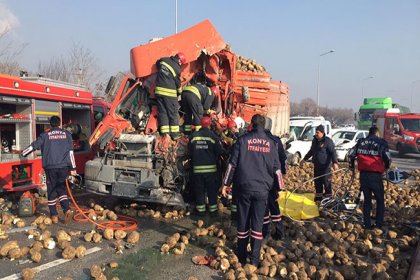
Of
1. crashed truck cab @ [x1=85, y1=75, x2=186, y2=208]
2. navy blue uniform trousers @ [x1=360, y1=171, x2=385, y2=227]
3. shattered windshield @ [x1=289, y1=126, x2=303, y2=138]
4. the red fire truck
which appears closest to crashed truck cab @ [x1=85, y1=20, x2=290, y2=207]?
crashed truck cab @ [x1=85, y1=75, x2=186, y2=208]

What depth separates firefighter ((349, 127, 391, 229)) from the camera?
6094 millimetres

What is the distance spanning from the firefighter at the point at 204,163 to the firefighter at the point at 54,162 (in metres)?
2.16

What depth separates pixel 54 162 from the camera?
6336 millimetres

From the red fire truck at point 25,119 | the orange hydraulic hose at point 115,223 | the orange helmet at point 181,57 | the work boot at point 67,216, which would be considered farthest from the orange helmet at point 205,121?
the work boot at point 67,216

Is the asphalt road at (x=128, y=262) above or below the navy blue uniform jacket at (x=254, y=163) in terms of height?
below

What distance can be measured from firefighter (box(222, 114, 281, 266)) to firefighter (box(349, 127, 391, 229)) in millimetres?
2276

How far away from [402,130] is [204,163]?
1778 cm

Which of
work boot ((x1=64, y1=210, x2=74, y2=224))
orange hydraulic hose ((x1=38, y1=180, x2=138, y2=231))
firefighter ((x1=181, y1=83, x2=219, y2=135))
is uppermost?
firefighter ((x1=181, y1=83, x2=219, y2=135))

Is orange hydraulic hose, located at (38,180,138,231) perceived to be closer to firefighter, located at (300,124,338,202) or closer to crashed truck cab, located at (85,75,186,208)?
crashed truck cab, located at (85,75,186,208)

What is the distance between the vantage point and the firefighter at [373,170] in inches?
240

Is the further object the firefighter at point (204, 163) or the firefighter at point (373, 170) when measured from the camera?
the firefighter at point (204, 163)

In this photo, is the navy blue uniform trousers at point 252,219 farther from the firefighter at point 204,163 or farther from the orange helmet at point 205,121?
the orange helmet at point 205,121

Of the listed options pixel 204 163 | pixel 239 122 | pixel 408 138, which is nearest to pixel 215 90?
pixel 239 122

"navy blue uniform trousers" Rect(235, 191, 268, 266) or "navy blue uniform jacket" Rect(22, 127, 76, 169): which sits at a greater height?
"navy blue uniform jacket" Rect(22, 127, 76, 169)
